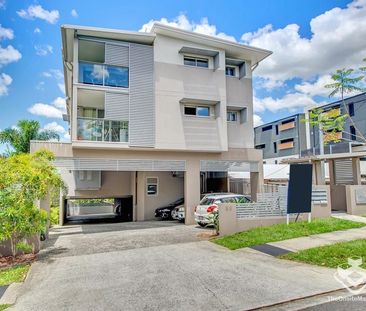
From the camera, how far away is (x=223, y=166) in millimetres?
17953

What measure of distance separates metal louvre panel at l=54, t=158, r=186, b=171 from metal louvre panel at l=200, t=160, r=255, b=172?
1.41 metres

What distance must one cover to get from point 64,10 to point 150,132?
7.60 meters

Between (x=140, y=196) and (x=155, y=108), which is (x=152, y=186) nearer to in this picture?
(x=140, y=196)

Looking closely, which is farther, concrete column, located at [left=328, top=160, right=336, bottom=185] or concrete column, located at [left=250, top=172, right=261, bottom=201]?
concrete column, located at [left=328, top=160, right=336, bottom=185]

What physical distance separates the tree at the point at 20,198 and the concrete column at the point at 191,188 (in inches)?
342

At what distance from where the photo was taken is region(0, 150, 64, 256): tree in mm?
8727

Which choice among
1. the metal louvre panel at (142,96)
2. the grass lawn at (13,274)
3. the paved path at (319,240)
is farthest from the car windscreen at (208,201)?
the grass lawn at (13,274)

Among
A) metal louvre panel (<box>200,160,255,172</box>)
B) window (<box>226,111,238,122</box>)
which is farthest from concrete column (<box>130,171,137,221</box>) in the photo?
window (<box>226,111,238,122</box>)

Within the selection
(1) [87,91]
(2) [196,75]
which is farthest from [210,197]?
(1) [87,91]

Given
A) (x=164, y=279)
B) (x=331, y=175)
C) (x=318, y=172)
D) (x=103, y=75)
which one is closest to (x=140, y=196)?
(x=103, y=75)

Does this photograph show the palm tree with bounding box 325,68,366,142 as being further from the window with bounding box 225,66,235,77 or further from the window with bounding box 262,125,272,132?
the window with bounding box 262,125,272,132

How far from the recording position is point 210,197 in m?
14.6

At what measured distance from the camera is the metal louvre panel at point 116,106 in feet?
49.7

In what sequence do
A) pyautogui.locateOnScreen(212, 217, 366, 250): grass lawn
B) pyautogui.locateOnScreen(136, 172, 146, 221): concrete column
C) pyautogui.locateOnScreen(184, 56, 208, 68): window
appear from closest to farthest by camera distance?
1. pyautogui.locateOnScreen(212, 217, 366, 250): grass lawn
2. pyautogui.locateOnScreen(184, 56, 208, 68): window
3. pyautogui.locateOnScreen(136, 172, 146, 221): concrete column
